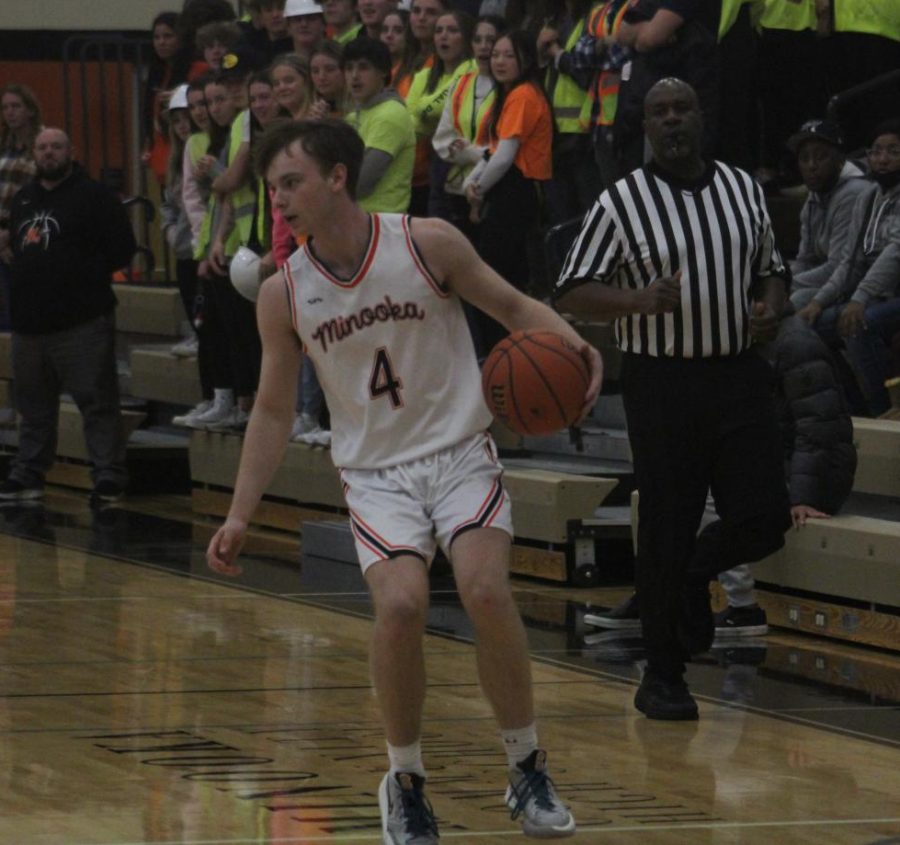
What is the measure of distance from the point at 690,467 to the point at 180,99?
7.50 m

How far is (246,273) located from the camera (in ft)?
37.8

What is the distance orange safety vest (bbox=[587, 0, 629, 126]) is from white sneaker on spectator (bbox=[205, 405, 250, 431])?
3.00m

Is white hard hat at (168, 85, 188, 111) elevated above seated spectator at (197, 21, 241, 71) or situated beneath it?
situated beneath

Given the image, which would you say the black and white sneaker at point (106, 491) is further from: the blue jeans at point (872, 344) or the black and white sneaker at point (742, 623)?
the black and white sneaker at point (742, 623)

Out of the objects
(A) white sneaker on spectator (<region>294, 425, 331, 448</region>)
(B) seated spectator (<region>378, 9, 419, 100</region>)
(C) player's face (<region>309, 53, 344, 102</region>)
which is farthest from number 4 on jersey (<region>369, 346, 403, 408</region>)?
(B) seated spectator (<region>378, 9, 419, 100</region>)

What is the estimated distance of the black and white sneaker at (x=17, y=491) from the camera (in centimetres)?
1385

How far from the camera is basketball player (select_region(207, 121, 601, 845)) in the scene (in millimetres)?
5375

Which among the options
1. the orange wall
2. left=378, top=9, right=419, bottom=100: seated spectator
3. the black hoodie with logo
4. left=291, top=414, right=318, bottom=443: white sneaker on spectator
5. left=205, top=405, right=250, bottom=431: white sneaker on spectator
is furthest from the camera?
the orange wall

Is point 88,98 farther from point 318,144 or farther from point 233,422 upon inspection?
point 318,144

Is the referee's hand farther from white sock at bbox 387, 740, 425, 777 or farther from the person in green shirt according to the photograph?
the person in green shirt

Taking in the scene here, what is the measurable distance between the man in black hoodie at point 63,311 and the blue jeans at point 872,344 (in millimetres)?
5049

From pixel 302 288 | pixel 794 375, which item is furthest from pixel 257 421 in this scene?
pixel 794 375

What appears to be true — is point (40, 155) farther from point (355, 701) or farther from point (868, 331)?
point (355, 701)

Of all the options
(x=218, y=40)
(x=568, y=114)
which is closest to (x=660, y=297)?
(x=568, y=114)
